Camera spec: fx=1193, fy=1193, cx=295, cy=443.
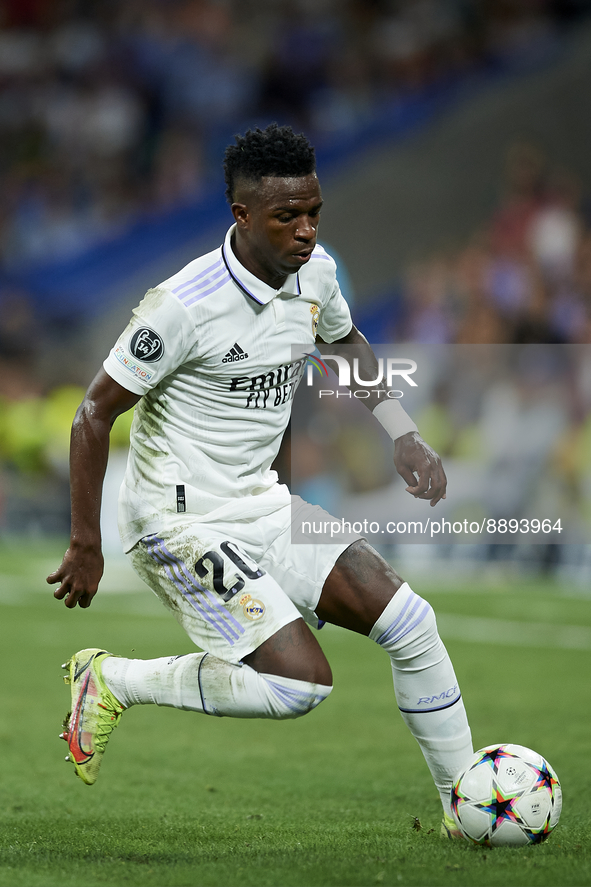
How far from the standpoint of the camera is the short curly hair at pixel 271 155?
389 centimetres

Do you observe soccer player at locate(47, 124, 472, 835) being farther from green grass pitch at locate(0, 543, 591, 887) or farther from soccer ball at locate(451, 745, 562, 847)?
green grass pitch at locate(0, 543, 591, 887)

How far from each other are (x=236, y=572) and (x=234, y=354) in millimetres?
724

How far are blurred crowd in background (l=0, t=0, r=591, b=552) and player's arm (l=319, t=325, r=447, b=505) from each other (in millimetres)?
9399

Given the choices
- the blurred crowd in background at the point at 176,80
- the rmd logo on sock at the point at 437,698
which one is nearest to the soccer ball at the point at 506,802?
the rmd logo on sock at the point at 437,698

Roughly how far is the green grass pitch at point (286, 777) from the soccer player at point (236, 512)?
1.28 feet

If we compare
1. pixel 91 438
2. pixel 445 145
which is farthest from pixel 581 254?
pixel 91 438

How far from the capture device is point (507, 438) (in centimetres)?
1165

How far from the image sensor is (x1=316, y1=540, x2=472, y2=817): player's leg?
159 inches

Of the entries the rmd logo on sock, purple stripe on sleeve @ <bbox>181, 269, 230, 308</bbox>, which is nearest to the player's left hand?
the rmd logo on sock

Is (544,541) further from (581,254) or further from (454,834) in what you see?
(454,834)

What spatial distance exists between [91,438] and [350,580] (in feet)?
3.31

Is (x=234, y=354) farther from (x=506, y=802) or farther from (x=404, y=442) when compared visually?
(x=506, y=802)

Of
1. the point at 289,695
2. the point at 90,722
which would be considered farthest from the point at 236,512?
the point at 90,722

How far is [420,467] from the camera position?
172 inches
